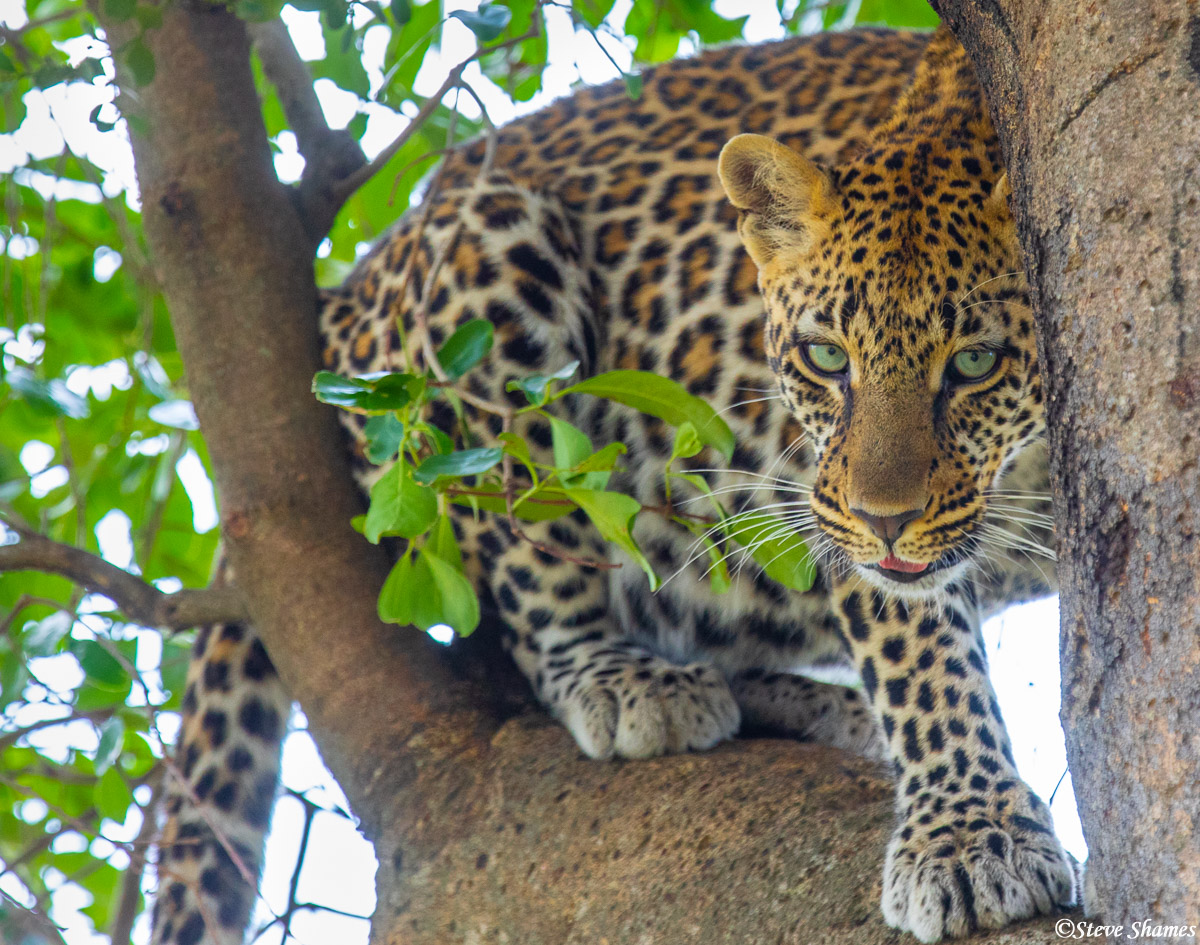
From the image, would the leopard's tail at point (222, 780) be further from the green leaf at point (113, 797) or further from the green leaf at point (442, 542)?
the green leaf at point (442, 542)

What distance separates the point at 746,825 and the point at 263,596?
143 cm

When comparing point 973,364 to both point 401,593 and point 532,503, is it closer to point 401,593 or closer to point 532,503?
point 532,503

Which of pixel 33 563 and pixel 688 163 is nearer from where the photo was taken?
pixel 33 563

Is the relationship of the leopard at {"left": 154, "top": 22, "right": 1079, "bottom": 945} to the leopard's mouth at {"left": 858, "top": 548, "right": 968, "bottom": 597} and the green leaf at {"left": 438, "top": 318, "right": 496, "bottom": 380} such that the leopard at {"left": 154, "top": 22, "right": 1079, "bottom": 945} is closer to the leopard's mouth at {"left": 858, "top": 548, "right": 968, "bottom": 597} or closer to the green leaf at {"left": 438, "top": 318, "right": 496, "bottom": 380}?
the leopard's mouth at {"left": 858, "top": 548, "right": 968, "bottom": 597}

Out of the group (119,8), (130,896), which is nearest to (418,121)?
(119,8)

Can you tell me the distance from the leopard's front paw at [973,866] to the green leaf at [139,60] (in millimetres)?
2331

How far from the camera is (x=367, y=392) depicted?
2.25m

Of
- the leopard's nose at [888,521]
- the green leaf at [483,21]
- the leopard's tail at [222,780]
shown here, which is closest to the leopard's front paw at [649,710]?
the leopard's nose at [888,521]

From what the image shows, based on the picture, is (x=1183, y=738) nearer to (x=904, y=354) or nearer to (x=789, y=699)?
(x=904, y=354)

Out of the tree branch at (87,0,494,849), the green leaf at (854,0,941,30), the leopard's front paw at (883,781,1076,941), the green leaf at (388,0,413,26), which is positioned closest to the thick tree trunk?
the leopard's front paw at (883,781,1076,941)

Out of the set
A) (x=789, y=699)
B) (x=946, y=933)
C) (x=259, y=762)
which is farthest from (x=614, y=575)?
(x=946, y=933)

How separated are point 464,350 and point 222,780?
83.0 inches

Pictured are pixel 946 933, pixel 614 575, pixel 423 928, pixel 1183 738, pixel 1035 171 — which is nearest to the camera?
pixel 1183 738

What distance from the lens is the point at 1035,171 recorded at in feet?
5.91
